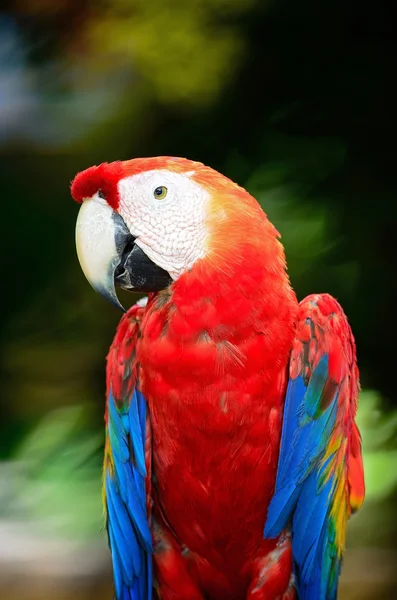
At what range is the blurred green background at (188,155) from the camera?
1.53 metres

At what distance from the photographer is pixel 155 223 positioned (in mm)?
803

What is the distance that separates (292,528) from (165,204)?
47 cm

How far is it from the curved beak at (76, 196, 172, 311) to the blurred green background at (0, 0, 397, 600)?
0.78m

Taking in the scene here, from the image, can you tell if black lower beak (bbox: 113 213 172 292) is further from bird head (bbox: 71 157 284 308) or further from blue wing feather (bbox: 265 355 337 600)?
blue wing feather (bbox: 265 355 337 600)

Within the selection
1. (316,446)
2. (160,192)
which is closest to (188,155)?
(160,192)

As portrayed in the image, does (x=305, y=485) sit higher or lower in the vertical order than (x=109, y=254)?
lower

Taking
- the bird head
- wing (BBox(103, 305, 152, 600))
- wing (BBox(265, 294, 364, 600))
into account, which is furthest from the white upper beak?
wing (BBox(265, 294, 364, 600))

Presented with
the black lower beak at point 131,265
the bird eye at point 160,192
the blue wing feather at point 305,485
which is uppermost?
the bird eye at point 160,192

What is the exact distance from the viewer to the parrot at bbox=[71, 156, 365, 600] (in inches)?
31.5

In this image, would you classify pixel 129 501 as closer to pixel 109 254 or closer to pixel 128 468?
pixel 128 468

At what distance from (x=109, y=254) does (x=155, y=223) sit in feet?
0.22

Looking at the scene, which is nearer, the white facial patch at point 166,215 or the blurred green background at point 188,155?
the white facial patch at point 166,215

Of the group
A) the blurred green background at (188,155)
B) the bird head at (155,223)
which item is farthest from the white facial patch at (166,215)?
the blurred green background at (188,155)

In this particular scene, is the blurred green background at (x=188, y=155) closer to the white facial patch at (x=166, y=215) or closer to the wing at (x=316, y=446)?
the wing at (x=316, y=446)
